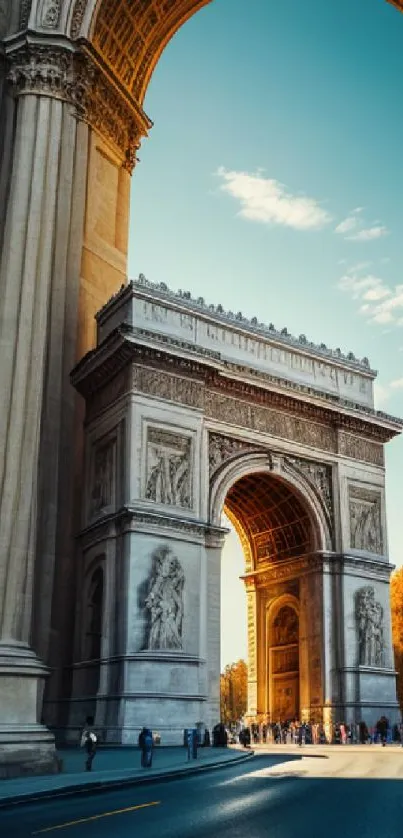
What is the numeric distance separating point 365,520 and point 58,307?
1327cm

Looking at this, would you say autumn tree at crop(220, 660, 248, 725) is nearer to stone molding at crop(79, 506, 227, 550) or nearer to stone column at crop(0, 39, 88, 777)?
stone molding at crop(79, 506, 227, 550)

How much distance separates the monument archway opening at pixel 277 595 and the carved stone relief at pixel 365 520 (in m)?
1.62

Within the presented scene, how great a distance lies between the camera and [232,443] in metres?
28.8

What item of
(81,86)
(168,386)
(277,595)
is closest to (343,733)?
(277,595)

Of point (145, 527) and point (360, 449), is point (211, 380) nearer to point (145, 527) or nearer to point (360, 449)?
point (145, 527)

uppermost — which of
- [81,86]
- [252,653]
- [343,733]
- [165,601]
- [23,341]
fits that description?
[81,86]

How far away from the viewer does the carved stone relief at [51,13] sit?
27.5m

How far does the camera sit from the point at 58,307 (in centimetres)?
2689

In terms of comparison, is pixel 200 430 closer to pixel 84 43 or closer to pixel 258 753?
pixel 258 753

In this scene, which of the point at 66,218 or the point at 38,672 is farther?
the point at 66,218

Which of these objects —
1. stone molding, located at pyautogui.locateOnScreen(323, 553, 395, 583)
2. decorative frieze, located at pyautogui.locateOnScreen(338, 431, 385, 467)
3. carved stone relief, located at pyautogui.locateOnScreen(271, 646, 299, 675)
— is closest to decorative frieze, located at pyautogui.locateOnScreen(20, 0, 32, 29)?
decorative frieze, located at pyautogui.locateOnScreen(338, 431, 385, 467)

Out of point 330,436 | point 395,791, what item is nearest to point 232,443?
point 330,436

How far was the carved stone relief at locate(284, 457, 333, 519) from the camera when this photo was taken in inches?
1206

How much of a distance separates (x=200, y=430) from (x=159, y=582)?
5.15 meters
